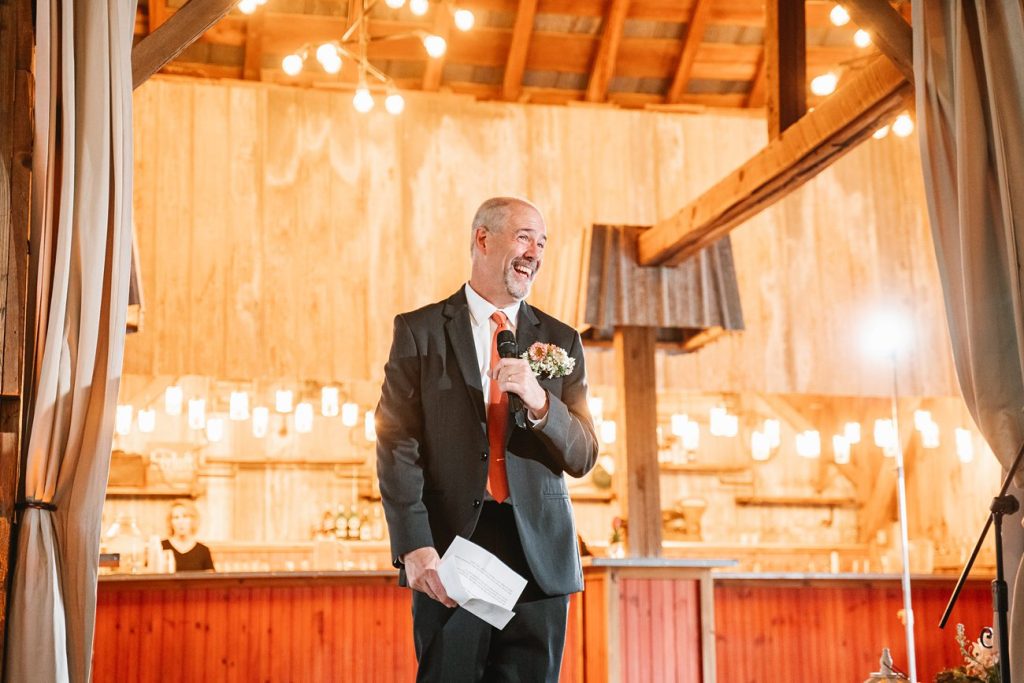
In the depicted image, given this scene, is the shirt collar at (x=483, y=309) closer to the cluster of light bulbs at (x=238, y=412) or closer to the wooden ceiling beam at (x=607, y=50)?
the cluster of light bulbs at (x=238, y=412)

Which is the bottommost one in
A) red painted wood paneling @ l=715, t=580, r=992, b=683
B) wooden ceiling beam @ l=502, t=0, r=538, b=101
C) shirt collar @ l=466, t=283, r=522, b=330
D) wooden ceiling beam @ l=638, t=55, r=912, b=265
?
red painted wood paneling @ l=715, t=580, r=992, b=683

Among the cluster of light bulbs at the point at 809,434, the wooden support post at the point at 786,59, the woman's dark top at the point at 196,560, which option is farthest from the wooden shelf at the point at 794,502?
the wooden support post at the point at 786,59

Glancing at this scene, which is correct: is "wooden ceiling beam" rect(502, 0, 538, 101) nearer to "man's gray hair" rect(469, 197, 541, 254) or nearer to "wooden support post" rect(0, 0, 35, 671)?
"wooden support post" rect(0, 0, 35, 671)

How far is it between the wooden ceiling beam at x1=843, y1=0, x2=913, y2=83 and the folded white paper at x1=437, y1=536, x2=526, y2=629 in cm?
258

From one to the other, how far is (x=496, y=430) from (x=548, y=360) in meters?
0.25

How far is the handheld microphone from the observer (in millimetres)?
2805

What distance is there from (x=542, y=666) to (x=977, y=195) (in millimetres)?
2172

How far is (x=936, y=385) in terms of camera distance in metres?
9.88

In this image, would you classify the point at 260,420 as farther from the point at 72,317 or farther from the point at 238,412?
the point at 72,317

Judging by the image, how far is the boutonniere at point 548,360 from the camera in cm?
287

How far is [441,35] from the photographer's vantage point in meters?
9.54

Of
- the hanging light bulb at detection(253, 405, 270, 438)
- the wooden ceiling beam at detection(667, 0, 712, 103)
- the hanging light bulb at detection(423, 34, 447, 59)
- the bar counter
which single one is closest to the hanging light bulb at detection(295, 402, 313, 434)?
the hanging light bulb at detection(253, 405, 270, 438)

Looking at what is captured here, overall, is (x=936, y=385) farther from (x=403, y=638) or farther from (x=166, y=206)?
(x=166, y=206)

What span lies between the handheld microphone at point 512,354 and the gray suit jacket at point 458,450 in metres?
0.06
